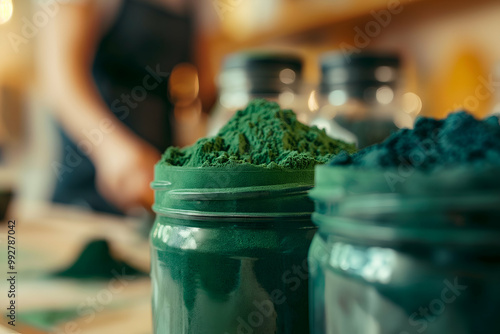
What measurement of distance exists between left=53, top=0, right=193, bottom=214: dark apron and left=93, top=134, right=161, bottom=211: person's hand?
0.05 metres

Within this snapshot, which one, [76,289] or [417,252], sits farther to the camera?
[76,289]

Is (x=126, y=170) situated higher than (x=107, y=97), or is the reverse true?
(x=107, y=97)

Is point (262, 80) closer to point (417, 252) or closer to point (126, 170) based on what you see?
point (417, 252)

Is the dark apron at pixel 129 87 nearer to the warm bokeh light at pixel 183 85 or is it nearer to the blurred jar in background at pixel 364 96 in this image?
the warm bokeh light at pixel 183 85

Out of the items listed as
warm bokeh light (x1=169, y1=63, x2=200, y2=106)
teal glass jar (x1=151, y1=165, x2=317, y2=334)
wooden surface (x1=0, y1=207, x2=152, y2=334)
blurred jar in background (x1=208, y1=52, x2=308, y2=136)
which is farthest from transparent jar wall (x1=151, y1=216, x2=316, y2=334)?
warm bokeh light (x1=169, y1=63, x2=200, y2=106)

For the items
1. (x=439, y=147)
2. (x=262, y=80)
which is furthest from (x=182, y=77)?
(x=439, y=147)

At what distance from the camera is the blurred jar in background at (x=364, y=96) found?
67 cm

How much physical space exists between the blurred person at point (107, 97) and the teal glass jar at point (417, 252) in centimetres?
113

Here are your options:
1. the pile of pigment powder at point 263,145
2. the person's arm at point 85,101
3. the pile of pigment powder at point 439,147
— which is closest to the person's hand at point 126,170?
the person's arm at point 85,101

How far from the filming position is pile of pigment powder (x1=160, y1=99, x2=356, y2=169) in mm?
327

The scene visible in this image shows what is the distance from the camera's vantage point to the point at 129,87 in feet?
4.99

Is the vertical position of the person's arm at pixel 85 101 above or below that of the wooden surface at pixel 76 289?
above

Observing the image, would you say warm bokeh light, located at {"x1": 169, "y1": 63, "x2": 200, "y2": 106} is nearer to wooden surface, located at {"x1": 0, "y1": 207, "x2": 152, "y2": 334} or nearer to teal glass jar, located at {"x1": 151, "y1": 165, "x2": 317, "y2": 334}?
wooden surface, located at {"x1": 0, "y1": 207, "x2": 152, "y2": 334}

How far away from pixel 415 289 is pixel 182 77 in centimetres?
154
